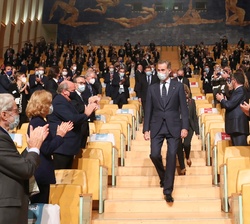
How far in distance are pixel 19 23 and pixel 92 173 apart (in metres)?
21.6

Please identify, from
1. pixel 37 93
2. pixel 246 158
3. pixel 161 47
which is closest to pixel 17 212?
pixel 37 93

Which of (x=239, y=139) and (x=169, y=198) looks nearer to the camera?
(x=169, y=198)

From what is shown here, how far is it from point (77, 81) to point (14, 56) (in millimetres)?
14213

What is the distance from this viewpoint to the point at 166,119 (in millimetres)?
5133

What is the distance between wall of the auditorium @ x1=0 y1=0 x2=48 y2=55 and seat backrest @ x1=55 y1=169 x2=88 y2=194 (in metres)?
19.4

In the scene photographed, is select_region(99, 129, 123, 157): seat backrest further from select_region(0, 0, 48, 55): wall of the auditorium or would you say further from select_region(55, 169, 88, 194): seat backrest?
select_region(0, 0, 48, 55): wall of the auditorium

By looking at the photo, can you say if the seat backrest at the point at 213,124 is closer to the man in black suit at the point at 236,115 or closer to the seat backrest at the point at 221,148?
the seat backrest at the point at 221,148

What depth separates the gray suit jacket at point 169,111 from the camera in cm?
511

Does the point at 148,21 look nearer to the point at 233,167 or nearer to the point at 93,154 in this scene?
the point at 93,154

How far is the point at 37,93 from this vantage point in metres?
3.86

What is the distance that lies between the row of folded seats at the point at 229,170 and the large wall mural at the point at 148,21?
66.2 ft

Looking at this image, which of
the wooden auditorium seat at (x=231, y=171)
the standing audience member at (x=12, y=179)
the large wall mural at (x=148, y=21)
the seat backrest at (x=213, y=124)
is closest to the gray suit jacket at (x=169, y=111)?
the wooden auditorium seat at (x=231, y=171)

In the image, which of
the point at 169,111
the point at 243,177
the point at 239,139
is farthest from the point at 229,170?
the point at 169,111

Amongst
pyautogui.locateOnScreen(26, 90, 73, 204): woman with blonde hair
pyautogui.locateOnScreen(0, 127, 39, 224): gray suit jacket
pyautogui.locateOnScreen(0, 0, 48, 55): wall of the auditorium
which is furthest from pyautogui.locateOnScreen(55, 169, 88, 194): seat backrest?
pyautogui.locateOnScreen(0, 0, 48, 55): wall of the auditorium
